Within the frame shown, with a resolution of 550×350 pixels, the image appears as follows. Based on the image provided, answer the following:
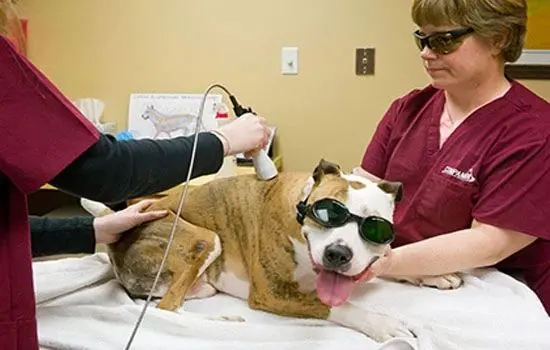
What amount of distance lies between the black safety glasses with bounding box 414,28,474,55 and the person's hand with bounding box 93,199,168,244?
72 centimetres

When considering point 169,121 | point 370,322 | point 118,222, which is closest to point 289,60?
point 169,121

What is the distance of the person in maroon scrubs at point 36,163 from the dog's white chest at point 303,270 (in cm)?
39

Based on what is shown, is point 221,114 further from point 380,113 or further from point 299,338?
point 299,338

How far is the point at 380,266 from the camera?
47.7 inches

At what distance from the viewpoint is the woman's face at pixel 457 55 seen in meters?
1.40

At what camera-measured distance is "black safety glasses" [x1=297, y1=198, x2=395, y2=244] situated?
1104mm

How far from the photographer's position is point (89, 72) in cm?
308

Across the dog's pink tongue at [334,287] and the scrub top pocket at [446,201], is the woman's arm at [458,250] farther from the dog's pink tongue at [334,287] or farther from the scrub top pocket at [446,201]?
the dog's pink tongue at [334,287]

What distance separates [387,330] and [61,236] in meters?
0.72

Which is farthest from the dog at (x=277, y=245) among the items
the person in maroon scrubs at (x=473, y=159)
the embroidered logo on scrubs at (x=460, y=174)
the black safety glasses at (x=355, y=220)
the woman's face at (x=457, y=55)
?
the woman's face at (x=457, y=55)

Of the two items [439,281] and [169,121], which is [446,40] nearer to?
[439,281]

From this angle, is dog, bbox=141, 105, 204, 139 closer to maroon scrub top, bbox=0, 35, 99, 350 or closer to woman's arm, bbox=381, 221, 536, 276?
woman's arm, bbox=381, 221, 536, 276

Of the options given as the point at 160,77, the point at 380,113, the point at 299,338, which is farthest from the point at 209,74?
the point at 299,338

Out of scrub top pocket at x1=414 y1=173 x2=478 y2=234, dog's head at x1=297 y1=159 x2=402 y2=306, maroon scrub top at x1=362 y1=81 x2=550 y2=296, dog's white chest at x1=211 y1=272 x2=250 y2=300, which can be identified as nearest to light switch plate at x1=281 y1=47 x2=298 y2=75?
maroon scrub top at x1=362 y1=81 x2=550 y2=296
